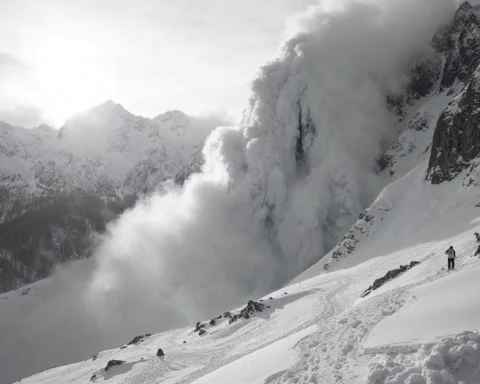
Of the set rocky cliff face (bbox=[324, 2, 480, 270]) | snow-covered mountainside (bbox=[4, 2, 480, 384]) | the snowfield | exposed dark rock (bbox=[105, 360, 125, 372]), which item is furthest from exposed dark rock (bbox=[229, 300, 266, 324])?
rocky cliff face (bbox=[324, 2, 480, 270])

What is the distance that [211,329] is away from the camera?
38.3 meters

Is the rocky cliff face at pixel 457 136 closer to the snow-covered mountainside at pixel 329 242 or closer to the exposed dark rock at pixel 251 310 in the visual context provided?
the snow-covered mountainside at pixel 329 242

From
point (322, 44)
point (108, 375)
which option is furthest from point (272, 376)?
point (322, 44)

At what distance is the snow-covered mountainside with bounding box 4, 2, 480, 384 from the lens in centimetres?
1155

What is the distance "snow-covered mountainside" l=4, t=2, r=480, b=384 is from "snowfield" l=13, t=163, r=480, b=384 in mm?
77

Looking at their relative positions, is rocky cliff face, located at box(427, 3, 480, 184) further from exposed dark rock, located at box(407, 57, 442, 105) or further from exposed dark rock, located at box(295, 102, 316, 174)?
exposed dark rock, located at box(407, 57, 442, 105)

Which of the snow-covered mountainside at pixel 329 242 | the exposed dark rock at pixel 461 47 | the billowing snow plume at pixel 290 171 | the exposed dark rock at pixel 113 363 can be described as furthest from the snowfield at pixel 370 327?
the exposed dark rock at pixel 461 47

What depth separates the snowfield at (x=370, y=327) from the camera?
9505mm

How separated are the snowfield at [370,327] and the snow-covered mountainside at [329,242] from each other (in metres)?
0.08

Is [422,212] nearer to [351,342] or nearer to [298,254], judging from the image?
[298,254]

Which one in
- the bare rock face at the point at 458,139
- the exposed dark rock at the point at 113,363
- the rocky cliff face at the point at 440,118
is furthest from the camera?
the rocky cliff face at the point at 440,118

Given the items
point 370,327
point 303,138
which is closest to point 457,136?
point 303,138

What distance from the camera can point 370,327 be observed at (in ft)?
40.7

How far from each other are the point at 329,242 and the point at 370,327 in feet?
203
